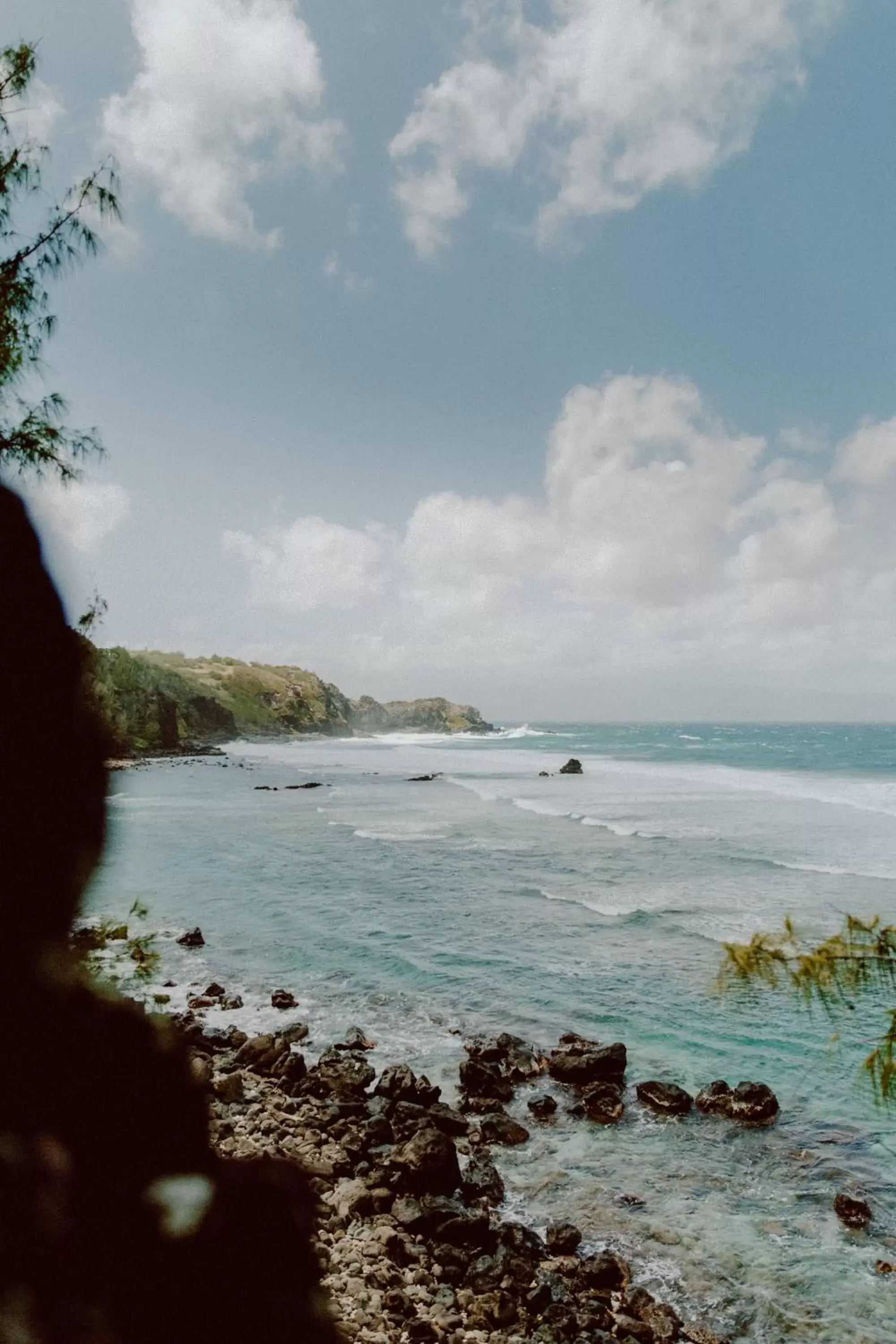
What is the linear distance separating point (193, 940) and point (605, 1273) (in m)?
16.9

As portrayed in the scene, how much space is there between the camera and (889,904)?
24.5 metres

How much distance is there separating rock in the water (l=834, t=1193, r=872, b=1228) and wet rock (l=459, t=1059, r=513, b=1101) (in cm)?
557

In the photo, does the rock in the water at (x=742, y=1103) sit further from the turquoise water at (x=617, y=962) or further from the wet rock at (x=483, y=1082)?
the wet rock at (x=483, y=1082)

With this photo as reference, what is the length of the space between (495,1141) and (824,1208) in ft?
16.8

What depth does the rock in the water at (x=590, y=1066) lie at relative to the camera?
1352 cm

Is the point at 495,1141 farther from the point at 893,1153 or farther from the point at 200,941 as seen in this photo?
the point at 200,941

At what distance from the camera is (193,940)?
Result: 21.7 metres

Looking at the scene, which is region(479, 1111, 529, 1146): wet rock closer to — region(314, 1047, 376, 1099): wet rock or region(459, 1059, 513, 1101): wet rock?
region(459, 1059, 513, 1101): wet rock

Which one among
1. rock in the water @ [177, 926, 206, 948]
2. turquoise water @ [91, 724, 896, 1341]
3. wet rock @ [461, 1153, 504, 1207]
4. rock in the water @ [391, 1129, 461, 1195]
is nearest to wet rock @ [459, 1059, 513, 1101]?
turquoise water @ [91, 724, 896, 1341]

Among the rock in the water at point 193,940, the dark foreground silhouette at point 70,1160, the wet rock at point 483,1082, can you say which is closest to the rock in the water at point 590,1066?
the wet rock at point 483,1082

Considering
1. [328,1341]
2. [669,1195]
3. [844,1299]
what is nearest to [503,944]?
[669,1195]

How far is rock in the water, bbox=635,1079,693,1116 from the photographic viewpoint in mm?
12641

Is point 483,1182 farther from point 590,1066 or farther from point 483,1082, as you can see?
point 590,1066

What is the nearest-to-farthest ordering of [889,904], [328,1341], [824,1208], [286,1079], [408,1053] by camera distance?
[328,1341] → [824,1208] → [286,1079] → [408,1053] → [889,904]
